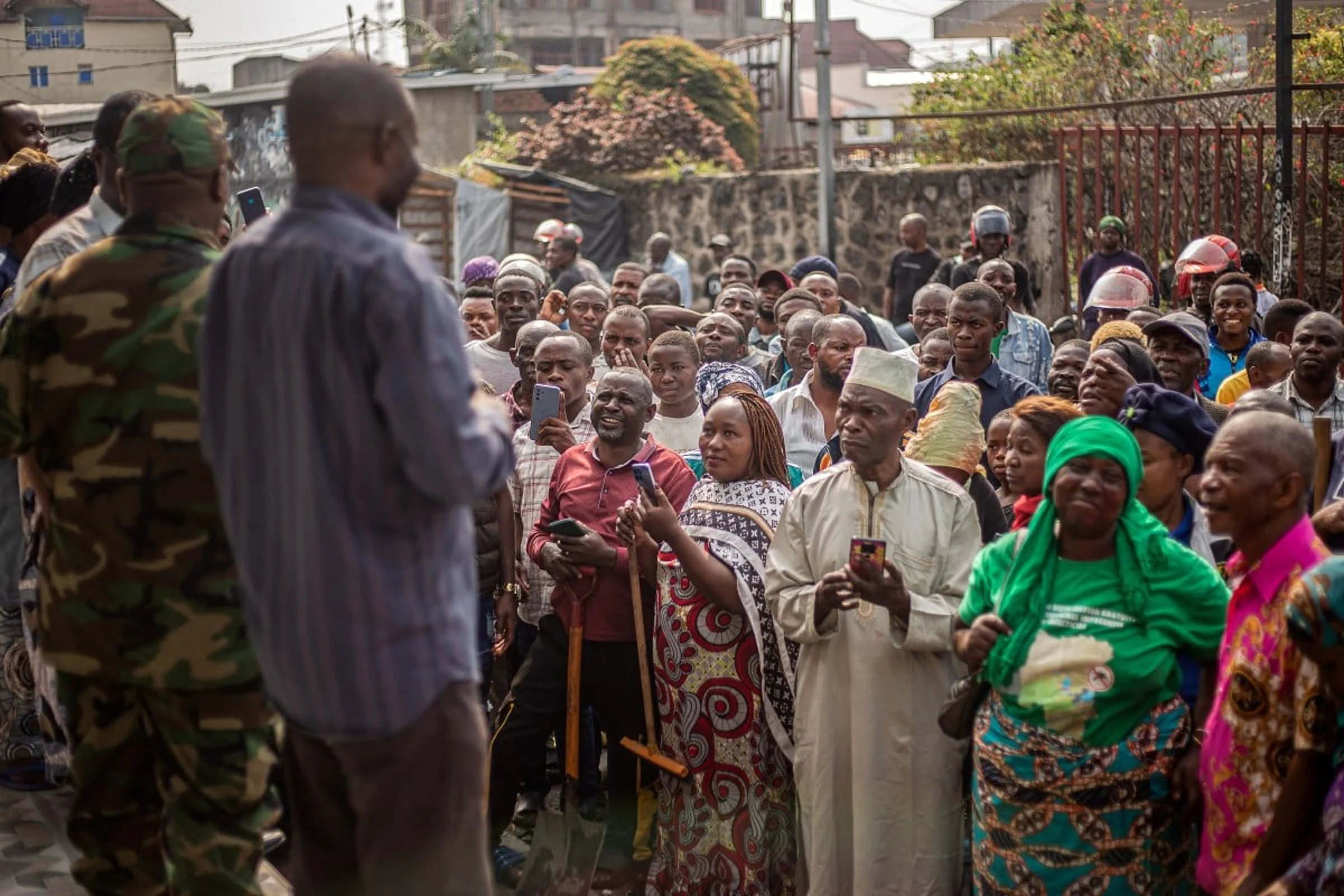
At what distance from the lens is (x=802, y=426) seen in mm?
7383

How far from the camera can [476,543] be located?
266 inches

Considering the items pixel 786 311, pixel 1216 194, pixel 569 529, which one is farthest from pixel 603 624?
pixel 1216 194

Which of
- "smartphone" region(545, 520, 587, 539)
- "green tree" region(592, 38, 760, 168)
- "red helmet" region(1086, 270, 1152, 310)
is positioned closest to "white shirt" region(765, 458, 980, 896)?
"smartphone" region(545, 520, 587, 539)

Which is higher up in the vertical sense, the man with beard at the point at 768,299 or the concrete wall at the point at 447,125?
the concrete wall at the point at 447,125

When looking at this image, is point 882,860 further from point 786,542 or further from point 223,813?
point 223,813

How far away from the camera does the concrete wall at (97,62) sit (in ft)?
76.0

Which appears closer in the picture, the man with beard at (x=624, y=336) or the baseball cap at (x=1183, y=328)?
the baseball cap at (x=1183, y=328)

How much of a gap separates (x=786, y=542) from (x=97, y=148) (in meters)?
2.48

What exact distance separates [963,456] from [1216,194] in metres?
7.10

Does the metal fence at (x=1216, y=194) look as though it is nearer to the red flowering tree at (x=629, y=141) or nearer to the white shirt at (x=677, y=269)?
the white shirt at (x=677, y=269)

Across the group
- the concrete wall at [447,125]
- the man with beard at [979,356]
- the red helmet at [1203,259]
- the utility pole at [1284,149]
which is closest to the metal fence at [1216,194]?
the utility pole at [1284,149]

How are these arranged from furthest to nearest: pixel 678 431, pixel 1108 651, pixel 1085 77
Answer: pixel 1085 77, pixel 678 431, pixel 1108 651

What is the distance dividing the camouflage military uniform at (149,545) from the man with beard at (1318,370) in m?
4.83

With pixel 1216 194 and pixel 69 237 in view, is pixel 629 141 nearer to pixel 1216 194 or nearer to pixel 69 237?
pixel 1216 194
